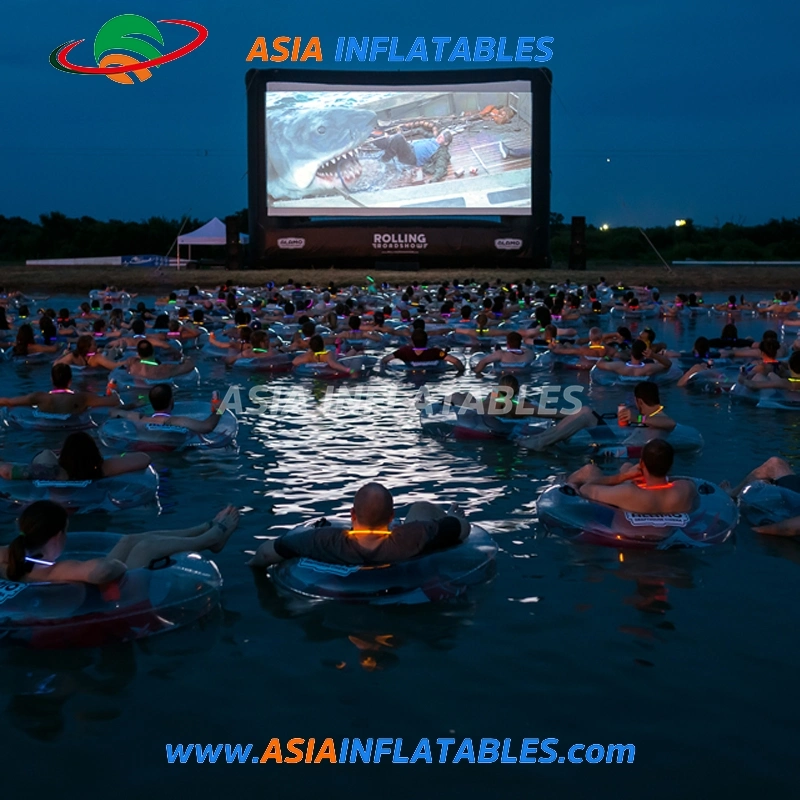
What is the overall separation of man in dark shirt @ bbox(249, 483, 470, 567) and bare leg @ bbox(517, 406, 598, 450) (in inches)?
163

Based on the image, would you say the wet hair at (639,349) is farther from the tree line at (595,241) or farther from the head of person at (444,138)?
the tree line at (595,241)

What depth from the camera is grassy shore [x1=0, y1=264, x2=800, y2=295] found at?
34531mm

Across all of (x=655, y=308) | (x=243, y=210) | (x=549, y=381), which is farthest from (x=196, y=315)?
(x=243, y=210)

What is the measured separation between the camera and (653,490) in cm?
670

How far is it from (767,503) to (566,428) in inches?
108

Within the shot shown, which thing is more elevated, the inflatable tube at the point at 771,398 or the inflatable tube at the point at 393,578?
the inflatable tube at the point at 771,398

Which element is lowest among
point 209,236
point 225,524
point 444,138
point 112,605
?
point 112,605

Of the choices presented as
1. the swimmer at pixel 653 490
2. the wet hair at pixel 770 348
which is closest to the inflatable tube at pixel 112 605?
the swimmer at pixel 653 490

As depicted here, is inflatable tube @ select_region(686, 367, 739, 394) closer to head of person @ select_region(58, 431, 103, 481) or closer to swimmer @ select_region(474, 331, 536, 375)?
swimmer @ select_region(474, 331, 536, 375)

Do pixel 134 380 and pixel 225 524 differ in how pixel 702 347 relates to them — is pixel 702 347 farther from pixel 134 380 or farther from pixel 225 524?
pixel 225 524

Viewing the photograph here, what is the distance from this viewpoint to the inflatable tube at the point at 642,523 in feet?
21.9

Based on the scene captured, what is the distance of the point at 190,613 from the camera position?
5.57m

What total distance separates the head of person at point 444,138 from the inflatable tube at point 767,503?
28581 millimetres

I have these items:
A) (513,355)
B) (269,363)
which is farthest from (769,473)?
(269,363)
